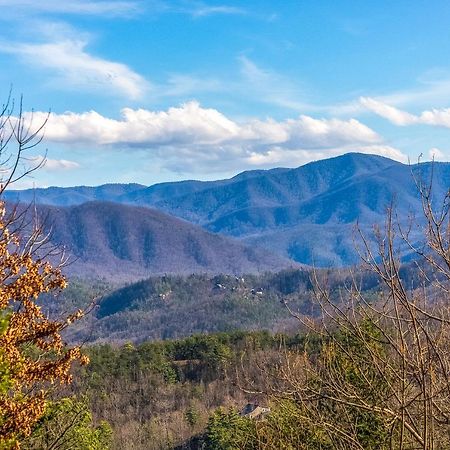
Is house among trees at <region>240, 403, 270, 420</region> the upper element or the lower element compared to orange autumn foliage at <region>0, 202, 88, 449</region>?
lower

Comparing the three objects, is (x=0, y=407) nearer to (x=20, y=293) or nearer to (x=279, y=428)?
(x=20, y=293)

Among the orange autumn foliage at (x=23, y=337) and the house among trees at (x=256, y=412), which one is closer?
the orange autumn foliage at (x=23, y=337)

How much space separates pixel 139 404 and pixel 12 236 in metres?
94.6

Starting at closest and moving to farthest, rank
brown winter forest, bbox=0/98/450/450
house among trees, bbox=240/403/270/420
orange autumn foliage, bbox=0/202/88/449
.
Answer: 1. brown winter forest, bbox=0/98/450/450
2. orange autumn foliage, bbox=0/202/88/449
3. house among trees, bbox=240/403/270/420

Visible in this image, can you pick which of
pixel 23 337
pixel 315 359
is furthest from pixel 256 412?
pixel 23 337

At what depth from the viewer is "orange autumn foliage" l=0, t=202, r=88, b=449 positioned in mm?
9250

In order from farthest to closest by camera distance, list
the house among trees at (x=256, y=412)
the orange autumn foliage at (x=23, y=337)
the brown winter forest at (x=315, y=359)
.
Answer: the house among trees at (x=256, y=412), the orange autumn foliage at (x=23, y=337), the brown winter forest at (x=315, y=359)

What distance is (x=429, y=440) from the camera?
6.55 meters

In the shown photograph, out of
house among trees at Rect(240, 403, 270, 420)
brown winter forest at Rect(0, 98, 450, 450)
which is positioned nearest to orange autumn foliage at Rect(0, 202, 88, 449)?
brown winter forest at Rect(0, 98, 450, 450)

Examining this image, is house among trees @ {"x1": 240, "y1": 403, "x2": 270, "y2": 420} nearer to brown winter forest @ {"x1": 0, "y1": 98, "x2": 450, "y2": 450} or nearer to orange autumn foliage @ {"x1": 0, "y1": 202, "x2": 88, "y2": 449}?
brown winter forest @ {"x1": 0, "y1": 98, "x2": 450, "y2": 450}

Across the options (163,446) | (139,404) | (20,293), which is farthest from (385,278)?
(139,404)

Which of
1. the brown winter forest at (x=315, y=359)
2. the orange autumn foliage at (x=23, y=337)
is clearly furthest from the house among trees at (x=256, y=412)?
the orange autumn foliage at (x=23, y=337)

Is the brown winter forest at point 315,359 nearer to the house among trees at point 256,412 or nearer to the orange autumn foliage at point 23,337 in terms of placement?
the orange autumn foliage at point 23,337

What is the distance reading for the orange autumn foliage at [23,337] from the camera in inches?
364
